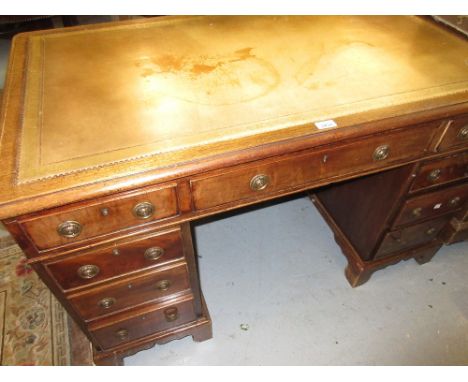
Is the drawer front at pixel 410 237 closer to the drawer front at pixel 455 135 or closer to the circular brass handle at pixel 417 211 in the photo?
the circular brass handle at pixel 417 211

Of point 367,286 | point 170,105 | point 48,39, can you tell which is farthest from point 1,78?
point 367,286

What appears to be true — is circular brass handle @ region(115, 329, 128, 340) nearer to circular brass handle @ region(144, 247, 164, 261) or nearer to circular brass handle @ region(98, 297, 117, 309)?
circular brass handle @ region(98, 297, 117, 309)

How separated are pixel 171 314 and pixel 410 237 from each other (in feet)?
3.74

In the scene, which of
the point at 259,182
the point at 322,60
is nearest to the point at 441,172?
the point at 322,60

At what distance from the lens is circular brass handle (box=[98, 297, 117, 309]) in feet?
3.59

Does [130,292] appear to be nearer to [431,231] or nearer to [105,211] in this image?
[105,211]

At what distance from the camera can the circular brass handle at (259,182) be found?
945 millimetres

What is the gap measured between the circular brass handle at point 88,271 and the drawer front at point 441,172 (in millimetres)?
1153

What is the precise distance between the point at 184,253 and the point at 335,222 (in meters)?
1.09

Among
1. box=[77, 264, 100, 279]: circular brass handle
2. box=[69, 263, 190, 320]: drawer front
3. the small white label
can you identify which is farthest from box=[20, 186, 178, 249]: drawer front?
the small white label

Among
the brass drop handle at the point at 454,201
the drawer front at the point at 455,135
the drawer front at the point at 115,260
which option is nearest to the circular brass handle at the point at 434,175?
the drawer front at the point at 455,135

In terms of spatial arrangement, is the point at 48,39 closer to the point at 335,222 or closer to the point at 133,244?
the point at 133,244

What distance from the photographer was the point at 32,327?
1.54 meters

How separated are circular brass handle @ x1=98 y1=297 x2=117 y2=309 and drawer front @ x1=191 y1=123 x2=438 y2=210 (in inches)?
18.3
